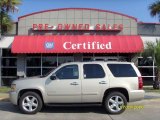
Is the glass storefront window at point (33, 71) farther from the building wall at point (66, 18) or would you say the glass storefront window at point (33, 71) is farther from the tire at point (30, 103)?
the tire at point (30, 103)

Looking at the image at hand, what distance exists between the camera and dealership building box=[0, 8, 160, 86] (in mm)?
27219

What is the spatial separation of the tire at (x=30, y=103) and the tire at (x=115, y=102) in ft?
7.63

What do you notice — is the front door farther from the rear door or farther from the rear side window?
the rear side window

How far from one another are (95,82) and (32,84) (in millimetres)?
2177

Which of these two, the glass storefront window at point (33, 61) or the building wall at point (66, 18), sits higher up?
the building wall at point (66, 18)

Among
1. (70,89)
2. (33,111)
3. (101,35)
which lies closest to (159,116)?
(70,89)

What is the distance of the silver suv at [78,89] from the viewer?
12703 millimetres

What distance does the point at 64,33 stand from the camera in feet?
90.4

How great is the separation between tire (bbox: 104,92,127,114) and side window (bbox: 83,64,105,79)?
78 cm

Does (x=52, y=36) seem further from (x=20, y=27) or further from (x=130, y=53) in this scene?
(x=130, y=53)

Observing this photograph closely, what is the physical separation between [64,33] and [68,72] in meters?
14.8

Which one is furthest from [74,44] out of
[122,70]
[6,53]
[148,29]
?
[122,70]

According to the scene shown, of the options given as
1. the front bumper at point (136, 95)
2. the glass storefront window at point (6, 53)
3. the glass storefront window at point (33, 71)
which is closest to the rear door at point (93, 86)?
the front bumper at point (136, 95)

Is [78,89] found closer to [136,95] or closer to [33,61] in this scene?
[136,95]
